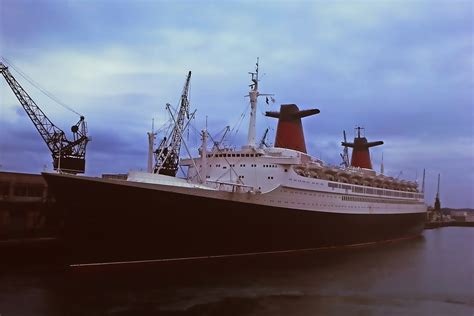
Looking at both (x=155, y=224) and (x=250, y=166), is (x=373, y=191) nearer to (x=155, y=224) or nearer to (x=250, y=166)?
(x=250, y=166)

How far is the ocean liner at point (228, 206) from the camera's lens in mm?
20359

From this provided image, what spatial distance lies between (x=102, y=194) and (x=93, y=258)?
3.12 m

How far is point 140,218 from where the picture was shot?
2088cm

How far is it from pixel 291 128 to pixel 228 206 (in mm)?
12880

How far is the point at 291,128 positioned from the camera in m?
34.6

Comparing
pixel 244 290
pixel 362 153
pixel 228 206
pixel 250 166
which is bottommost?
pixel 244 290

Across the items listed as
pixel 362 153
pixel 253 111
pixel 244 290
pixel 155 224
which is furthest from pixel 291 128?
pixel 362 153

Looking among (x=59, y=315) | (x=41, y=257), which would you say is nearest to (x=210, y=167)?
(x=41, y=257)

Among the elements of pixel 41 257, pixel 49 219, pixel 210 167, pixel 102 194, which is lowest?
pixel 41 257

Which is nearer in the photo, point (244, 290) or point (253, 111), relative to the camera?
point (244, 290)

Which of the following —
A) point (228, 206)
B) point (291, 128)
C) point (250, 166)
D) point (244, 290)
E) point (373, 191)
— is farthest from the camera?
point (373, 191)

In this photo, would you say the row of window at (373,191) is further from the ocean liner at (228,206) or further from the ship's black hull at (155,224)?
the ship's black hull at (155,224)

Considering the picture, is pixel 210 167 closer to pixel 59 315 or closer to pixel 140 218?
pixel 140 218

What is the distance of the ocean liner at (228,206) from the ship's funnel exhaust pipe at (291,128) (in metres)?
0.08
